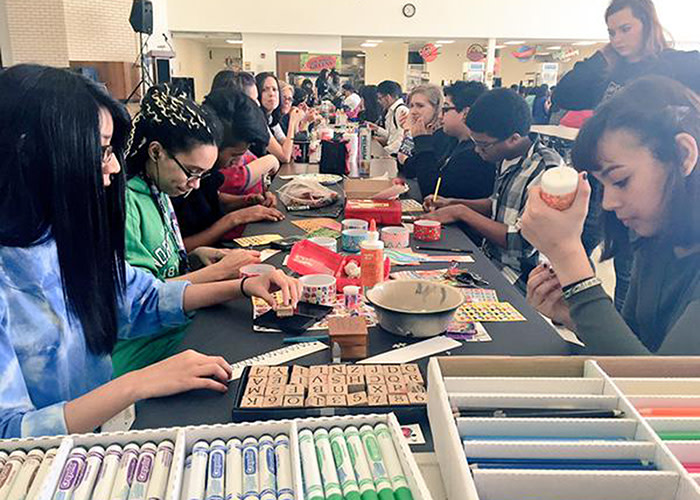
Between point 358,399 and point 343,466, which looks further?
point 358,399

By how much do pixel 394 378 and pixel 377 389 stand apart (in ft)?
0.18

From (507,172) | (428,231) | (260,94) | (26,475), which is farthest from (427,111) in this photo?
(26,475)

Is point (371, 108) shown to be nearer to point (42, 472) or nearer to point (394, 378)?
point (394, 378)

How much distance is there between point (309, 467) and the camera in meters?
0.63

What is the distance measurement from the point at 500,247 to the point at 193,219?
55.5 inches

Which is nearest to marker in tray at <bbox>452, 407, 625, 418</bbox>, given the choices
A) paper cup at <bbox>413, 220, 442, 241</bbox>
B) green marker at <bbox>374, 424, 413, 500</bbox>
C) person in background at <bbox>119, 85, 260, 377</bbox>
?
green marker at <bbox>374, 424, 413, 500</bbox>

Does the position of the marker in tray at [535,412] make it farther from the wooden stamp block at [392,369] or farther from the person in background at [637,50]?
the person in background at [637,50]

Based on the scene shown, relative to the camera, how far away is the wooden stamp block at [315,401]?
963 mm

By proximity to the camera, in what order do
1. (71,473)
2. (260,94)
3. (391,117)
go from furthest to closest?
(391,117) < (260,94) < (71,473)

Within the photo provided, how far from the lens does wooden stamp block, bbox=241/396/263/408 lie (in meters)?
0.98

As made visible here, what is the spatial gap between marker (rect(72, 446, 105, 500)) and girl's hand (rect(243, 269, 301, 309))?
81 cm

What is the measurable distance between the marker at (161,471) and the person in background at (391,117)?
4.77m

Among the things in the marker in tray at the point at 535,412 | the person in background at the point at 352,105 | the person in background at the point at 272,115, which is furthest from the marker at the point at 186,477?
the person in background at the point at 352,105

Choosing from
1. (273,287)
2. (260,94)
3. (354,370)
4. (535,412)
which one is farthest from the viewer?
(260,94)
